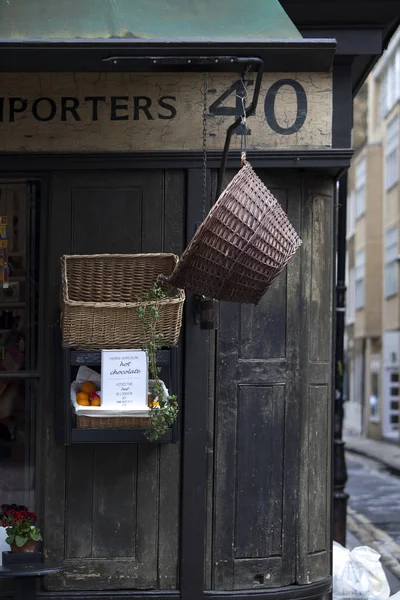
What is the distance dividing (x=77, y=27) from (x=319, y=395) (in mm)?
2978

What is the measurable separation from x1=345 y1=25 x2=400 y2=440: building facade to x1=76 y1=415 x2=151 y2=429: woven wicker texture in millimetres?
34070

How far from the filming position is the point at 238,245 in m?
6.26

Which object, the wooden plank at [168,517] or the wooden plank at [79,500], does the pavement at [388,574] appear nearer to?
the wooden plank at [168,517]

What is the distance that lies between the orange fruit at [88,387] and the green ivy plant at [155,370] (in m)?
0.37

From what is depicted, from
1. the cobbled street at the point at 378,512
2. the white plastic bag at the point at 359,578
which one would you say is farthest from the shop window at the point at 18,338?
the cobbled street at the point at 378,512

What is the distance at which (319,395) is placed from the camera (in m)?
7.73

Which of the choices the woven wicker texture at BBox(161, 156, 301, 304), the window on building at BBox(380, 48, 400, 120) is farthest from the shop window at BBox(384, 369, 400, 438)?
the woven wicker texture at BBox(161, 156, 301, 304)

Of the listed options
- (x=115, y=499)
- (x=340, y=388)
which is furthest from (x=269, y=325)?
(x=340, y=388)

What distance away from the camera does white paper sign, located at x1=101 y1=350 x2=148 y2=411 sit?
681 centimetres

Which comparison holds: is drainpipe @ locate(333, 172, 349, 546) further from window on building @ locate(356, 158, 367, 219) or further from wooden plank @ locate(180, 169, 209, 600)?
window on building @ locate(356, 158, 367, 219)

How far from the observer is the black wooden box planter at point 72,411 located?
6984mm

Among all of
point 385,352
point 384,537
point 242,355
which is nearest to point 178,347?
point 242,355

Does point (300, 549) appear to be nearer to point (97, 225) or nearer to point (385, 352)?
point (97, 225)

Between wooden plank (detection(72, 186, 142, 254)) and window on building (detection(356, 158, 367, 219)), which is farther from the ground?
window on building (detection(356, 158, 367, 219))
